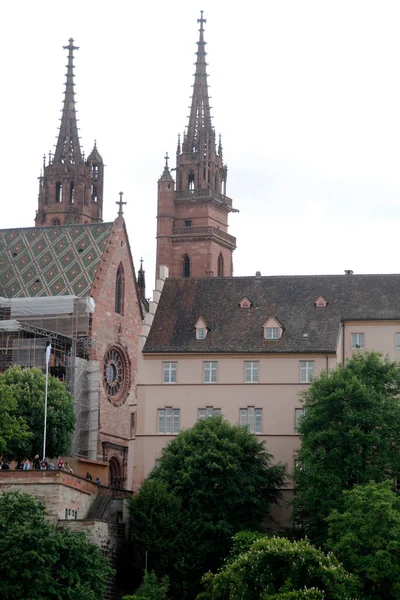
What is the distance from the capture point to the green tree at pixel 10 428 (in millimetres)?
83875

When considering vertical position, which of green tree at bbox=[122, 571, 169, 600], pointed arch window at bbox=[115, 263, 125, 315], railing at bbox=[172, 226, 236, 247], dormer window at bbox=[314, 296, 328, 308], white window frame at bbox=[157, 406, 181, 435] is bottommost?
green tree at bbox=[122, 571, 169, 600]

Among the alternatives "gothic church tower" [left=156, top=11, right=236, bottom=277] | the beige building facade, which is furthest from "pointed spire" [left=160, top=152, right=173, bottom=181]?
the beige building facade

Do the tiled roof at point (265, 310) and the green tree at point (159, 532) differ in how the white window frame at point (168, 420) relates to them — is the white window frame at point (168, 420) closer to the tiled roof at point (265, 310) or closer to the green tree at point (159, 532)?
the tiled roof at point (265, 310)

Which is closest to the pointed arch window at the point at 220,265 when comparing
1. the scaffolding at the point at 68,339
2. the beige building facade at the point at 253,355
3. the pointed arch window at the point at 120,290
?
the pointed arch window at the point at 120,290

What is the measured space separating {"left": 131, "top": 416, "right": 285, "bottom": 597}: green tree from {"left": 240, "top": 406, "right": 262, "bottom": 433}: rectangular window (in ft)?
16.3

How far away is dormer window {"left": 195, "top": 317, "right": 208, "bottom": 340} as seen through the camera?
9500 cm

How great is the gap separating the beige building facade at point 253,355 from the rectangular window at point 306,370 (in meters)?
0.05

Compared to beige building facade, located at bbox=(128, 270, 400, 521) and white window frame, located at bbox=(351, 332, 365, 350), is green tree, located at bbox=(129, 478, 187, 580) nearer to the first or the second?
beige building facade, located at bbox=(128, 270, 400, 521)

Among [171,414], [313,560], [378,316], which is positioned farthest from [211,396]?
[313,560]

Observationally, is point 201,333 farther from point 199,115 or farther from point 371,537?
point 199,115

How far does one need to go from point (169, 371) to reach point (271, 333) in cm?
610

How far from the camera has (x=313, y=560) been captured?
73.2m

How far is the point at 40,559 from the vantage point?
7344 cm

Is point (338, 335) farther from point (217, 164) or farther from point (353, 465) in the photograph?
point (217, 164)
